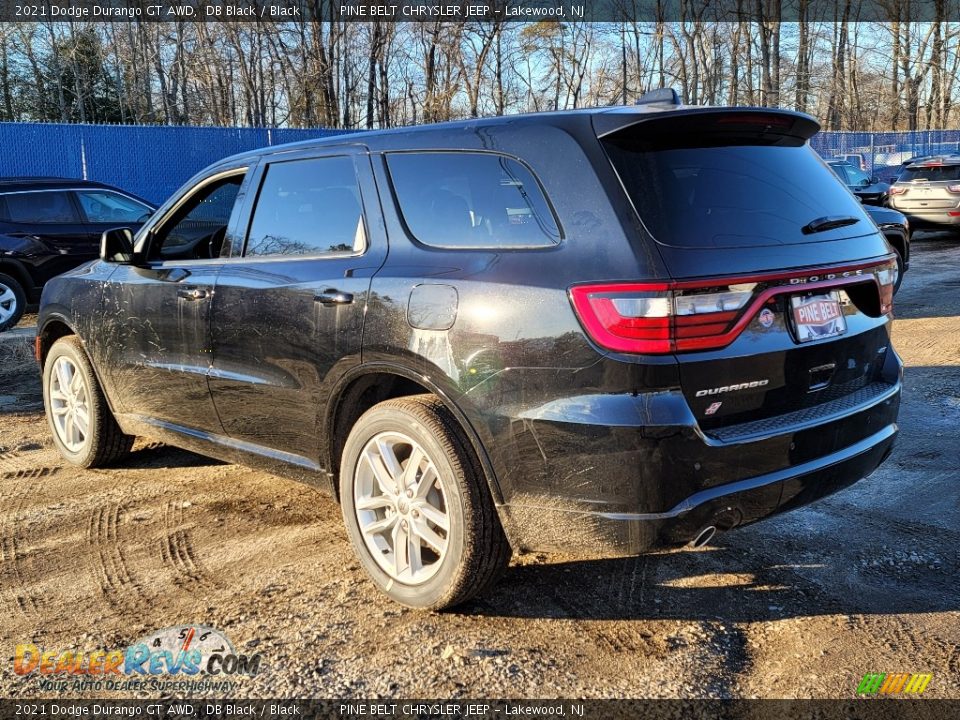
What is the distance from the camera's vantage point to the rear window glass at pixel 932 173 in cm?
1667

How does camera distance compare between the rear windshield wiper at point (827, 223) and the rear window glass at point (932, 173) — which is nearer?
the rear windshield wiper at point (827, 223)

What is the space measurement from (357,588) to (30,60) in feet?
141

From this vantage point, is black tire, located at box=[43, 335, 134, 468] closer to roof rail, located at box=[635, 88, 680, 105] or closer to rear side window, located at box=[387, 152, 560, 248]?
rear side window, located at box=[387, 152, 560, 248]

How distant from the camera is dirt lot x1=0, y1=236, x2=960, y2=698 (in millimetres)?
2816

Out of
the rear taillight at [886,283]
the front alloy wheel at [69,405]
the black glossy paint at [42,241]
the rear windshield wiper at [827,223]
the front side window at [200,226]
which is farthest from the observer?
the black glossy paint at [42,241]

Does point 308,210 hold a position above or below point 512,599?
above

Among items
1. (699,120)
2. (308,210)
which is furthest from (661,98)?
(308,210)

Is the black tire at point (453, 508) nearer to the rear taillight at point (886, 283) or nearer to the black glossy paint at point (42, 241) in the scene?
the rear taillight at point (886, 283)

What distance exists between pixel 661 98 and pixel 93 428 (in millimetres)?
3635

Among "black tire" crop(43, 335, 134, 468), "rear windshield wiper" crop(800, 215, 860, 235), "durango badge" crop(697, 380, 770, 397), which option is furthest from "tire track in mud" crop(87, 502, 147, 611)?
"rear windshield wiper" crop(800, 215, 860, 235)

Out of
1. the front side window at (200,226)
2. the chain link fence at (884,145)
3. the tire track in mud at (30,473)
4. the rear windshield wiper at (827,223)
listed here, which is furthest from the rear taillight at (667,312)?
the chain link fence at (884,145)

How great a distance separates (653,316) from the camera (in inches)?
103

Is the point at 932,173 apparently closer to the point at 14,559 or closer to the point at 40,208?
the point at 40,208

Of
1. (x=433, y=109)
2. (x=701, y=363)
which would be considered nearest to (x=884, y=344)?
(x=701, y=363)
